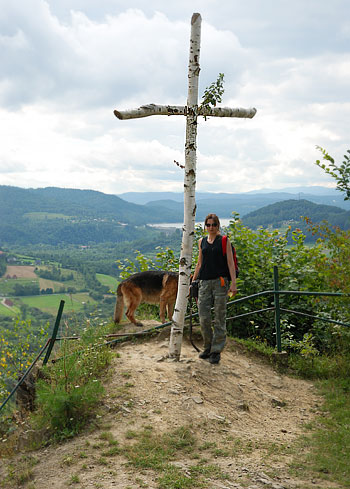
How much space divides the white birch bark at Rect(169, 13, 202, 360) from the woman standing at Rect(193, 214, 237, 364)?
24 cm

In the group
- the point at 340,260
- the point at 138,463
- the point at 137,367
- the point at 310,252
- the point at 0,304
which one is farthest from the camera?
the point at 0,304

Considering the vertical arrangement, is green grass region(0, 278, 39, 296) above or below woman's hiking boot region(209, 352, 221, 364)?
below

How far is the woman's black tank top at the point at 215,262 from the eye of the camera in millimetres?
6324

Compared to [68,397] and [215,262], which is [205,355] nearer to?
[215,262]

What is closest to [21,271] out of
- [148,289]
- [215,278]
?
[148,289]

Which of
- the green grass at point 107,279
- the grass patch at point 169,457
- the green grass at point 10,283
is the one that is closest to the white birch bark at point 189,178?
the grass patch at point 169,457

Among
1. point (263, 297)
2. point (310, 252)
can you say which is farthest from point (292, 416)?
point (310, 252)

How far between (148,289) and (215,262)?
80.1 inches

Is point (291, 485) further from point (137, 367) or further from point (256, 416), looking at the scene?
point (137, 367)

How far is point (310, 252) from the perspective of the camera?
10148 mm

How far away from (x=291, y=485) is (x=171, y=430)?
1466 mm

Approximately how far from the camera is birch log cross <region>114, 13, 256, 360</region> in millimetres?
6078

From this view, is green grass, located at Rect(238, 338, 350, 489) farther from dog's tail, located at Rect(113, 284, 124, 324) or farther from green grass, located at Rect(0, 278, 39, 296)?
green grass, located at Rect(0, 278, 39, 296)

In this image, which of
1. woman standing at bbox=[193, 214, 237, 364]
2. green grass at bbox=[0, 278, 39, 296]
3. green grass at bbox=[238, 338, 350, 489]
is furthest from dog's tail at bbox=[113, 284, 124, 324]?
green grass at bbox=[0, 278, 39, 296]
